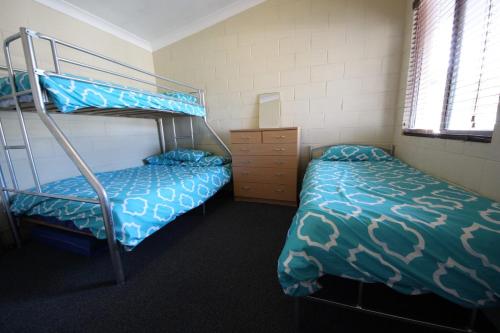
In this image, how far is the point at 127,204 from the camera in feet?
4.17

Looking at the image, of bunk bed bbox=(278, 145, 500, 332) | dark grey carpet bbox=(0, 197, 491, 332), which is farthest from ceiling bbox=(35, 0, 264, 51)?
bunk bed bbox=(278, 145, 500, 332)

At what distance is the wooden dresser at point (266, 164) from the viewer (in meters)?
2.35

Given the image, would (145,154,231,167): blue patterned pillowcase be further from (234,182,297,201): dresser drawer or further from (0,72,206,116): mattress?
(0,72,206,116): mattress

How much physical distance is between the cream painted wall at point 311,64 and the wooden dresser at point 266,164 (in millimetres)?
437

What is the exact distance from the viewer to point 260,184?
99.6 inches

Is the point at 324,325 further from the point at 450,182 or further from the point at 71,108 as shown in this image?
the point at 71,108

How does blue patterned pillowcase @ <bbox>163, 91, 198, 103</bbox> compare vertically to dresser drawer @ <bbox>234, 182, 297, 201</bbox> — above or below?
above

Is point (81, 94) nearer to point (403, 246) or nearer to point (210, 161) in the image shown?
point (210, 161)

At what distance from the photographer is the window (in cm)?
109

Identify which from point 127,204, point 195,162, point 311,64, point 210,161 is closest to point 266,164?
point 210,161

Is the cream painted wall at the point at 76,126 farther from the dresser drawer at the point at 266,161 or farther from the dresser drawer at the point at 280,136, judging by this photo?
the dresser drawer at the point at 280,136

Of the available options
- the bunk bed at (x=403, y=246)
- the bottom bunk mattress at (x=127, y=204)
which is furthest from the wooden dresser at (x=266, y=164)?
the bunk bed at (x=403, y=246)

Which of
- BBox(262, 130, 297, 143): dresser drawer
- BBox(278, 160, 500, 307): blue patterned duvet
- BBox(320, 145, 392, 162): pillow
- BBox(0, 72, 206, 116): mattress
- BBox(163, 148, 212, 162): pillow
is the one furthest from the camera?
BBox(163, 148, 212, 162): pillow

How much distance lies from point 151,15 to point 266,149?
7.48 feet
